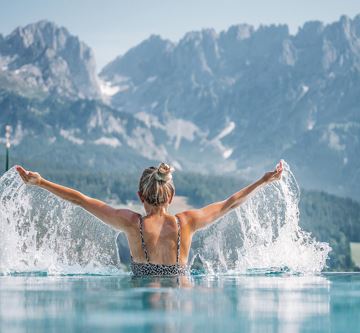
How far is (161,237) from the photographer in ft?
47.6

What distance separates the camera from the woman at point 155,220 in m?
14.1

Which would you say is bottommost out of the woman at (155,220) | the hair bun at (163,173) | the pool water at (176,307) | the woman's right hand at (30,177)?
the pool water at (176,307)

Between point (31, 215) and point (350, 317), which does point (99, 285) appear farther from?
point (31, 215)

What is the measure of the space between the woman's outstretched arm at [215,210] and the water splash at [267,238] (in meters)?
5.63

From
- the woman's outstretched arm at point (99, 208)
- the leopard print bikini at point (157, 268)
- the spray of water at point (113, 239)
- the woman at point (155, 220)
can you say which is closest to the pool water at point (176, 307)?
the leopard print bikini at point (157, 268)

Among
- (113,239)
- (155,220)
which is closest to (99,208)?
(155,220)

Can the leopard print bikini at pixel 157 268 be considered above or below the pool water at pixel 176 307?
above

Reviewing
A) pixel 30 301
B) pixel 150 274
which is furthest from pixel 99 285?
pixel 30 301

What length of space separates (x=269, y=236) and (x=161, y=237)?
899 centimetres

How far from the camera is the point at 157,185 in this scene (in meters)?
14.0

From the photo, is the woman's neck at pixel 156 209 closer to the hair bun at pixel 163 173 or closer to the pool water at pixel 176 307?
the hair bun at pixel 163 173

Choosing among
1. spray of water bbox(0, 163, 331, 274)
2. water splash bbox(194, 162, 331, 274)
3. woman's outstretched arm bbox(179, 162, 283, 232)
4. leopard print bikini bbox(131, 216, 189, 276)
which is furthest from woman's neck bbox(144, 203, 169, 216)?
water splash bbox(194, 162, 331, 274)

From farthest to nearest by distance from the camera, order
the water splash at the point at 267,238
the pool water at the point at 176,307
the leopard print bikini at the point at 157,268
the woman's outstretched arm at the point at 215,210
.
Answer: the water splash at the point at 267,238
the leopard print bikini at the point at 157,268
the woman's outstretched arm at the point at 215,210
the pool water at the point at 176,307

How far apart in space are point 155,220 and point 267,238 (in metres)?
9.21
